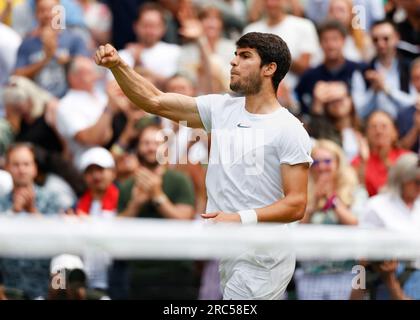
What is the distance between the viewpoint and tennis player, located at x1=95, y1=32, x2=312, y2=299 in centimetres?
665

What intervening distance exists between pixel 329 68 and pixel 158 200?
2.75m

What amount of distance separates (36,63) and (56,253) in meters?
3.28

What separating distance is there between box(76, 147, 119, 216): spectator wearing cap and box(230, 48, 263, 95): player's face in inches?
135

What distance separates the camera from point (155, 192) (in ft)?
31.6

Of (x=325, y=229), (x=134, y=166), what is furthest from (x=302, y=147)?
(x=134, y=166)

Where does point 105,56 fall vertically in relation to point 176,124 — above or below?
below

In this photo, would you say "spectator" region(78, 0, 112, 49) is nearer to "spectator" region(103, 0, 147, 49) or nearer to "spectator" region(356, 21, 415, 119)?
"spectator" region(103, 0, 147, 49)

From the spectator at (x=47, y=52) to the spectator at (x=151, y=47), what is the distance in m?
0.52

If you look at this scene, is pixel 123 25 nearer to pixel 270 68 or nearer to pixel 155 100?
pixel 155 100

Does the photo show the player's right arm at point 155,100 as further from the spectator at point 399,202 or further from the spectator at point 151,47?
the spectator at point 151,47

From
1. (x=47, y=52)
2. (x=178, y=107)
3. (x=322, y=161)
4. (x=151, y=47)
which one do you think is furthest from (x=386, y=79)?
(x=178, y=107)

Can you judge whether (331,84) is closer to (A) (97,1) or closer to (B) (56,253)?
(A) (97,1)

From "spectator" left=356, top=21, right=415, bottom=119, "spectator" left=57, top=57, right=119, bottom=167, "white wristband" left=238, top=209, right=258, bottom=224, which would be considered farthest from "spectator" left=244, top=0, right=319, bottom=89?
"white wristband" left=238, top=209, right=258, bottom=224

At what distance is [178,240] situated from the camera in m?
8.20
